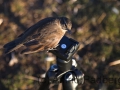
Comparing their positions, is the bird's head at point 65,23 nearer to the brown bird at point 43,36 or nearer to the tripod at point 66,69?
the brown bird at point 43,36

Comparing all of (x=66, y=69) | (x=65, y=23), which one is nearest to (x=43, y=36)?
(x=65, y=23)

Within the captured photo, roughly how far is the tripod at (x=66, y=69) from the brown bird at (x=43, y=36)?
0.12 m

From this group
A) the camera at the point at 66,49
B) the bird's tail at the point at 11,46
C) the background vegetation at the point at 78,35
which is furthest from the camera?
the background vegetation at the point at 78,35

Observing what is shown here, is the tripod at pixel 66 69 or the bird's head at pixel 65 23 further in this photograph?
the bird's head at pixel 65 23

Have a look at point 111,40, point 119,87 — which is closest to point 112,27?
point 111,40

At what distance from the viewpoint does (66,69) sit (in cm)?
184

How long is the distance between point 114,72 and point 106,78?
0.75ft

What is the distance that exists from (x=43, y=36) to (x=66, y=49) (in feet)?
0.88

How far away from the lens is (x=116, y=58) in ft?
10.2

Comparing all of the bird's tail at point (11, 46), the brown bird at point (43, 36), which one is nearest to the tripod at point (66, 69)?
the brown bird at point (43, 36)

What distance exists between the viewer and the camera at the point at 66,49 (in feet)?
5.50

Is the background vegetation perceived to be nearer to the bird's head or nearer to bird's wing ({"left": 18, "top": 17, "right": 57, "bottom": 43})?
the bird's head

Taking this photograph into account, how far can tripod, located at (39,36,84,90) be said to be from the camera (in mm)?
1700

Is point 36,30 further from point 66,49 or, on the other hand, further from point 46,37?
point 66,49
